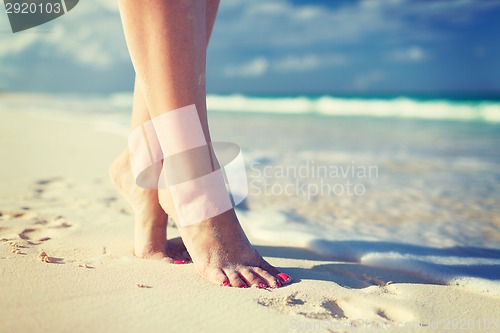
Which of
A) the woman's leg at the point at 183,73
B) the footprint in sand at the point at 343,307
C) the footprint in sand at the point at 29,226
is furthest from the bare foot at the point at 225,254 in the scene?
the footprint in sand at the point at 29,226

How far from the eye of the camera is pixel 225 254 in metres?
1.24

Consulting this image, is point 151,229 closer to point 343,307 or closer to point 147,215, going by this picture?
A: point 147,215

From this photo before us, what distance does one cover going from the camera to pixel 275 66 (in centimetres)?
3316

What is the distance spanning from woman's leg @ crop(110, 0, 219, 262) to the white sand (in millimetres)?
63

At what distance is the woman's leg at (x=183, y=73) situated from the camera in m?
1.15

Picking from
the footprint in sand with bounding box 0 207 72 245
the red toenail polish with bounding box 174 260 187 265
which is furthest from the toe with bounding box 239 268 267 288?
the footprint in sand with bounding box 0 207 72 245

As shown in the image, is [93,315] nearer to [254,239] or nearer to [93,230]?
[93,230]

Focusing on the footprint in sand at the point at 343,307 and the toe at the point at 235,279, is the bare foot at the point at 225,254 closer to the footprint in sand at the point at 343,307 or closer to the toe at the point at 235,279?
the toe at the point at 235,279

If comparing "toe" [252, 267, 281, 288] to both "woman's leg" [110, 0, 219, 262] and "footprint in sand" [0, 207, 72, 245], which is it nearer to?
"woman's leg" [110, 0, 219, 262]

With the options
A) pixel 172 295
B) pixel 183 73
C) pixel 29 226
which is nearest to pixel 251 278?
pixel 172 295

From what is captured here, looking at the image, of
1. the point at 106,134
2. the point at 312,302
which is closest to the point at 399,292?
the point at 312,302

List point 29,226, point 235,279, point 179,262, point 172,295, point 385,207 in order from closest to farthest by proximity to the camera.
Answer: point 172,295
point 235,279
point 179,262
point 29,226
point 385,207

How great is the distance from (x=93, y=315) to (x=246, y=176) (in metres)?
2.15

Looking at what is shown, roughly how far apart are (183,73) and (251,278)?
1.93 feet
